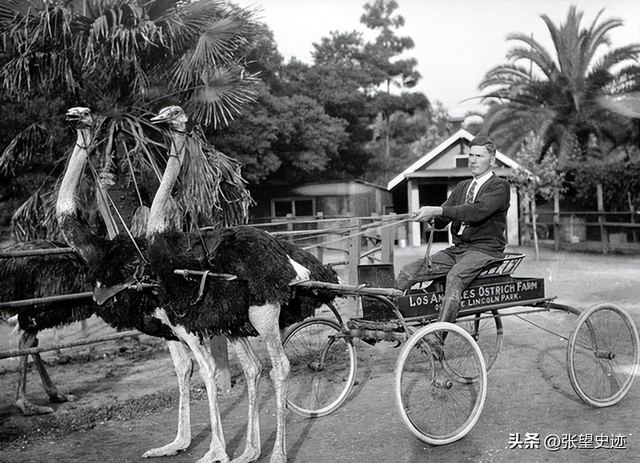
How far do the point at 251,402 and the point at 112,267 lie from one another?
1280 mm

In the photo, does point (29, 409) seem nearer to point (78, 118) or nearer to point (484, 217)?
point (78, 118)

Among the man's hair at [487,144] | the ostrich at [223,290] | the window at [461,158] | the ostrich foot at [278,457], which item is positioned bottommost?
the ostrich foot at [278,457]

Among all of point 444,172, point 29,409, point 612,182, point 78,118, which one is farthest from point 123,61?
point 612,182

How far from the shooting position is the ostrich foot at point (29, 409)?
553 cm

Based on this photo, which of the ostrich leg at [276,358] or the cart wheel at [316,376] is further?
the cart wheel at [316,376]

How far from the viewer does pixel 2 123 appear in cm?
1158

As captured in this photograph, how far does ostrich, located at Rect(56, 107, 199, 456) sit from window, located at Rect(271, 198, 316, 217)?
20.6 metres

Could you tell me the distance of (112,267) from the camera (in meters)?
4.16

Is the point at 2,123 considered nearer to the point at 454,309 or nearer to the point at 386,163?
the point at 454,309

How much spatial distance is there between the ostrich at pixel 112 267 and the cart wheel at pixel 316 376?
3.76 ft

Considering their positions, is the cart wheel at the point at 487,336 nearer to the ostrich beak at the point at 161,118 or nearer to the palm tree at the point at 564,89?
the ostrich beak at the point at 161,118

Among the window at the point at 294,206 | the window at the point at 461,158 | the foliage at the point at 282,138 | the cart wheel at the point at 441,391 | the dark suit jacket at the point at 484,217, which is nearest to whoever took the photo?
the cart wheel at the point at 441,391

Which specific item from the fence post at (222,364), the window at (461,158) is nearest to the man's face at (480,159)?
the fence post at (222,364)

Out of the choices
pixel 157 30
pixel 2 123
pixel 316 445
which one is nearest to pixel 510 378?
pixel 316 445
